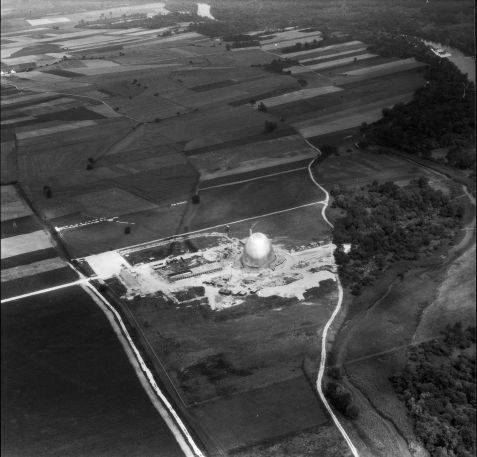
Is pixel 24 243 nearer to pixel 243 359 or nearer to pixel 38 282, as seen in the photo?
pixel 38 282

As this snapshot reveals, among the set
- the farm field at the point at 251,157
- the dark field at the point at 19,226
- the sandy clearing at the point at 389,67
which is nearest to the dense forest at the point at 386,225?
the farm field at the point at 251,157

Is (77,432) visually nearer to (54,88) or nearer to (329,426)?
(329,426)

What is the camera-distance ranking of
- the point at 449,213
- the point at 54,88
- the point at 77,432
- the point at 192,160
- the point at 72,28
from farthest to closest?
the point at 449,213 → the point at 192,160 → the point at 54,88 → the point at 72,28 → the point at 77,432

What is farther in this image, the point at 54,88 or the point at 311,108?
the point at 311,108

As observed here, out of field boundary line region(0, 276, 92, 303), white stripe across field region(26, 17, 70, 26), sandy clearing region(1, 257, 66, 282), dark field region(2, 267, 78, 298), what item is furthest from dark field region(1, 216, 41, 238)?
white stripe across field region(26, 17, 70, 26)

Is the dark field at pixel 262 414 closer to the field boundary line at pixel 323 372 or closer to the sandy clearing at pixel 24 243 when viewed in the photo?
the field boundary line at pixel 323 372

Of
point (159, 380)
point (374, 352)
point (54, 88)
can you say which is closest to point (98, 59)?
point (54, 88)
